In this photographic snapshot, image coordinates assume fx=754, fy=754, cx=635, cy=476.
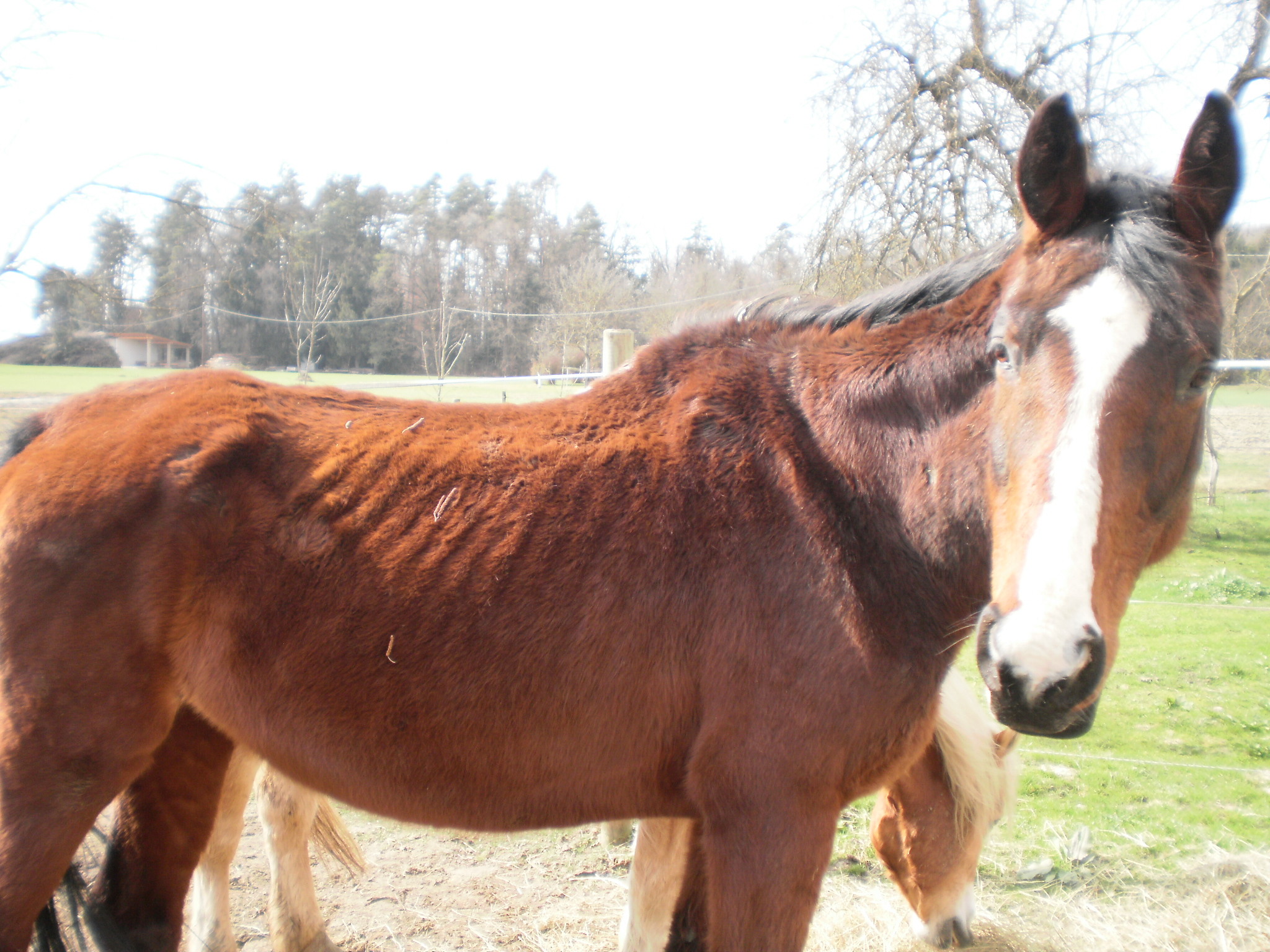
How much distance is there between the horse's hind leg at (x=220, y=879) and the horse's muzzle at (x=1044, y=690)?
2.81 m

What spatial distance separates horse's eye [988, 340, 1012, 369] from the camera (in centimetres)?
161

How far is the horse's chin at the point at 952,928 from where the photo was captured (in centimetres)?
304

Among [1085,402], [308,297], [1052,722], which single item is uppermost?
[308,297]

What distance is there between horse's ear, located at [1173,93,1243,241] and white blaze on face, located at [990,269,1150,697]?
0.33 meters

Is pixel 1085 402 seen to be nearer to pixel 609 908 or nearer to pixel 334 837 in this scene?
pixel 609 908

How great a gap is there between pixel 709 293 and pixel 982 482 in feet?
48.2

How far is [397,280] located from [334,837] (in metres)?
31.3

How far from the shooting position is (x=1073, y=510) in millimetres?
1351

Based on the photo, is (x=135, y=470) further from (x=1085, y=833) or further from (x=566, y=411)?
(x=1085, y=833)

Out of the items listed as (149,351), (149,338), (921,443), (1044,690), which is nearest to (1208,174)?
(921,443)

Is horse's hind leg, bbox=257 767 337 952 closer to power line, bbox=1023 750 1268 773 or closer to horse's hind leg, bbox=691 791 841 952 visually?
horse's hind leg, bbox=691 791 841 952

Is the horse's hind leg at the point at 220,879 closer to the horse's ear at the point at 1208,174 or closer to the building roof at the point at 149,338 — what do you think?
the horse's ear at the point at 1208,174

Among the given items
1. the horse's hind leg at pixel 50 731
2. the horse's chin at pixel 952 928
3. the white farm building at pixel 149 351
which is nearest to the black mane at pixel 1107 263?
the horse's hind leg at pixel 50 731

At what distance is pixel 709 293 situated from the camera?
52.0 ft
